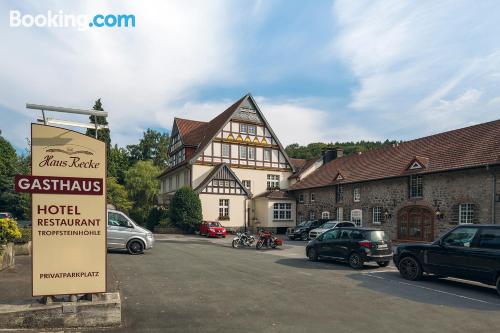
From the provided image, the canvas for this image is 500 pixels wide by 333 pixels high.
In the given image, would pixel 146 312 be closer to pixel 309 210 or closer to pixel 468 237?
pixel 468 237

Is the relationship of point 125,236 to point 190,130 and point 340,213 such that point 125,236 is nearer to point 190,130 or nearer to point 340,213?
point 340,213

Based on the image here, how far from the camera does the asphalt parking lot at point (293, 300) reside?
22.5 feet

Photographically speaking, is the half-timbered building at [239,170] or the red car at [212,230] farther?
the half-timbered building at [239,170]

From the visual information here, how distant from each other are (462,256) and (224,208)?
27269 millimetres

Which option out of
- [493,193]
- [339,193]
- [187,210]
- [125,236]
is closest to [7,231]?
[125,236]

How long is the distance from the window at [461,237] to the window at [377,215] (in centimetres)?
1790

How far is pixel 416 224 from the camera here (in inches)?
1001

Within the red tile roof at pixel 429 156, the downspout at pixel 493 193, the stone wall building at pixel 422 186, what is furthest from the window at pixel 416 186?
the downspout at pixel 493 193

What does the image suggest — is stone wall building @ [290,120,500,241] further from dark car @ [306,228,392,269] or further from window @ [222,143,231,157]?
dark car @ [306,228,392,269]

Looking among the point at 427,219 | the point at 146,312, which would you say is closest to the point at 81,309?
the point at 146,312

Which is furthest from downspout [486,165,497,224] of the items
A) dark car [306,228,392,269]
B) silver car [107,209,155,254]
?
silver car [107,209,155,254]

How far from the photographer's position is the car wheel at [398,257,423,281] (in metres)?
11.7

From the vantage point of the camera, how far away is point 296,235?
29234 mm

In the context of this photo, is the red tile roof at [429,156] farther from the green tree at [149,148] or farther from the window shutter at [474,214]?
the green tree at [149,148]
